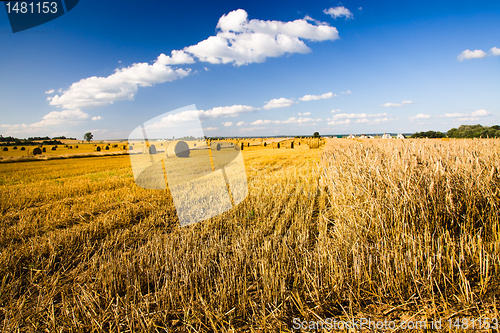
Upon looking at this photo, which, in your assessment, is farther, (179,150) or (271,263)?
(179,150)

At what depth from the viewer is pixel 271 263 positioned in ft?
9.71

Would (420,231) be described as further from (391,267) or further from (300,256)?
(300,256)

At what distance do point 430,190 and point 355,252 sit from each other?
1.59 meters

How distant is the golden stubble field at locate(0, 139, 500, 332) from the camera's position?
81.9 inches

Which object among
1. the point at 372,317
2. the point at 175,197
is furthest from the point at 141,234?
the point at 372,317

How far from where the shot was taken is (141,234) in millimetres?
4312

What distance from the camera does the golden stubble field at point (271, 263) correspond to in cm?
208
